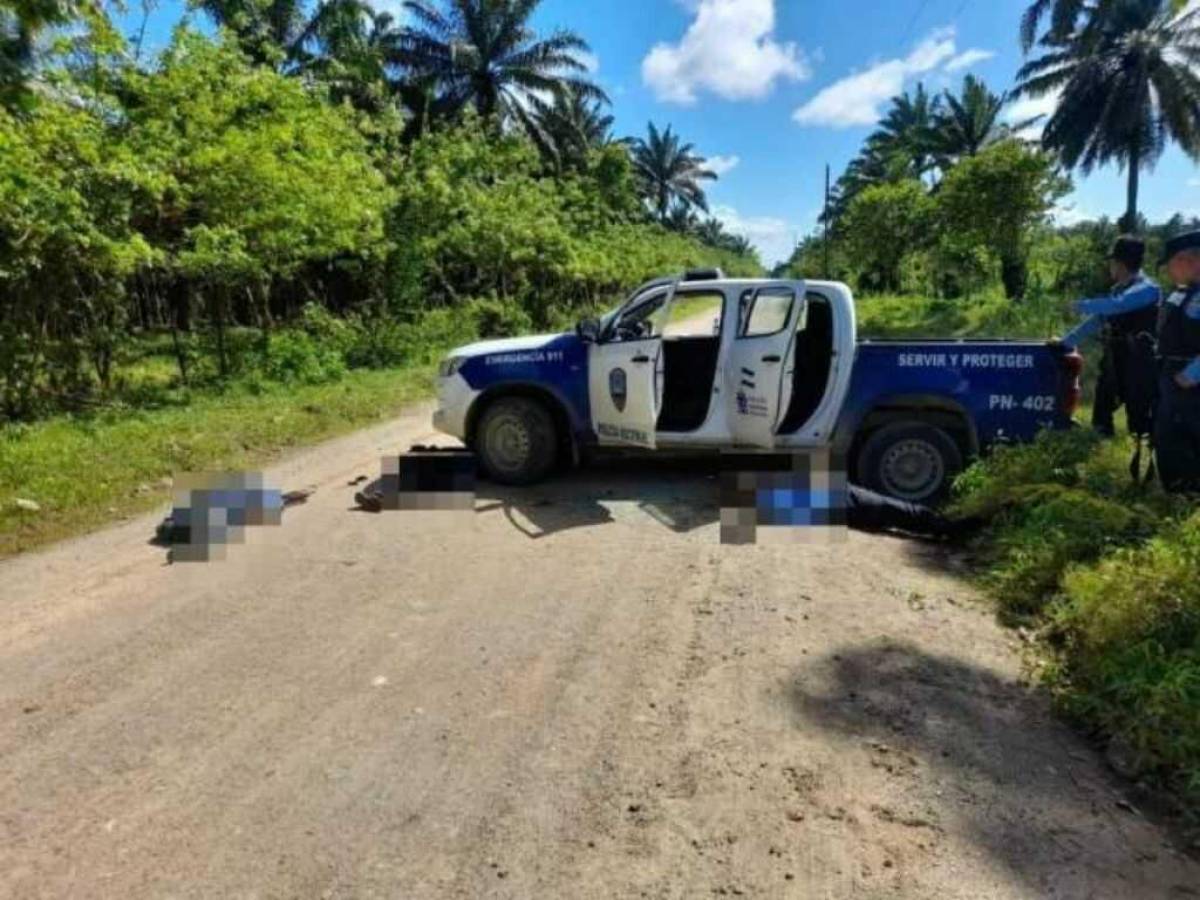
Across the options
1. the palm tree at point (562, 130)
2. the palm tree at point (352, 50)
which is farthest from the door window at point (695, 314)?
the palm tree at point (562, 130)

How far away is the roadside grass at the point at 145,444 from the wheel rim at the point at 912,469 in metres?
5.94

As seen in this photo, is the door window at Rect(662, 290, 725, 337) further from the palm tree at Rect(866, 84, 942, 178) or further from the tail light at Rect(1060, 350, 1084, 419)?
the palm tree at Rect(866, 84, 942, 178)

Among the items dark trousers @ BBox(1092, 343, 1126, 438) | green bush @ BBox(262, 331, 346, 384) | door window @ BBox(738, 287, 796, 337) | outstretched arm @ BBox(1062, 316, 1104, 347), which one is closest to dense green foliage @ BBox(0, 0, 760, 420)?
green bush @ BBox(262, 331, 346, 384)

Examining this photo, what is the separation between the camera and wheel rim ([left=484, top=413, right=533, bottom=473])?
7.81 metres

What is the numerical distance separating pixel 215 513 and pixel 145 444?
10.4 ft

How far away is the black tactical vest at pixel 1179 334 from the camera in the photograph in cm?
529

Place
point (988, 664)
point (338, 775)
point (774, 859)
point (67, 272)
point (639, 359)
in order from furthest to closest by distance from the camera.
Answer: point (67, 272) < point (639, 359) < point (988, 664) < point (338, 775) < point (774, 859)

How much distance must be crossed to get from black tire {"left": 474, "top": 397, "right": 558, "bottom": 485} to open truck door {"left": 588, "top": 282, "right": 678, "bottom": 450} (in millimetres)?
488

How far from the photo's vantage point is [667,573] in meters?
5.75

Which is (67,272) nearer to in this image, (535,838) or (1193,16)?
(535,838)

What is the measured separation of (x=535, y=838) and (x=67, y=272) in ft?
34.1

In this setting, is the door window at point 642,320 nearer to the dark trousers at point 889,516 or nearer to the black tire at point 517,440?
the black tire at point 517,440

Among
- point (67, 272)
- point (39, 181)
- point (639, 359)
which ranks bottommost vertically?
point (639, 359)

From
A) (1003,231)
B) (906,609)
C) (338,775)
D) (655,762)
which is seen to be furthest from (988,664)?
(1003,231)
